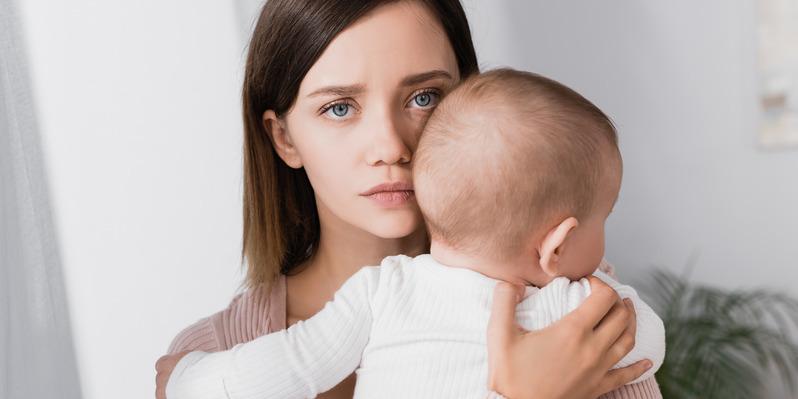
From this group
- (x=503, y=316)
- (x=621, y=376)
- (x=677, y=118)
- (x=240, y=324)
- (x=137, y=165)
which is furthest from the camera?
(x=677, y=118)

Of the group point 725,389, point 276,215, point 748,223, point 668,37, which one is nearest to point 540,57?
point 668,37

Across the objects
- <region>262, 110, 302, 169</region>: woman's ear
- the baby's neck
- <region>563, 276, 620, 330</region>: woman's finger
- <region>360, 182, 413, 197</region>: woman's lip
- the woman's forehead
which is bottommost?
<region>563, 276, 620, 330</region>: woman's finger

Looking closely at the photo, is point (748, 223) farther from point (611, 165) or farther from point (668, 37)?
point (611, 165)

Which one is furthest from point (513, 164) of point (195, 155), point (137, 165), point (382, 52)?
point (195, 155)

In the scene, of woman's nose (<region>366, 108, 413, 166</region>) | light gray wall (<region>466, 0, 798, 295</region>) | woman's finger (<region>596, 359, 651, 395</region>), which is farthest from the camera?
light gray wall (<region>466, 0, 798, 295</region>)

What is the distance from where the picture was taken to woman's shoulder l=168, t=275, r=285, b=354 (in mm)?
1678

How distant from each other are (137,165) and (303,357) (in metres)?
0.84

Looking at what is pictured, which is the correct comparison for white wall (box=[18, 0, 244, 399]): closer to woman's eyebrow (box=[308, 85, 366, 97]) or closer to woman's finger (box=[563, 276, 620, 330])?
woman's eyebrow (box=[308, 85, 366, 97])

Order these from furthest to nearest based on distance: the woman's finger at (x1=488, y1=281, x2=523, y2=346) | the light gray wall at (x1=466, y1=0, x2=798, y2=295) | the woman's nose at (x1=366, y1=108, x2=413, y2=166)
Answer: the light gray wall at (x1=466, y1=0, x2=798, y2=295) → the woman's nose at (x1=366, y1=108, x2=413, y2=166) → the woman's finger at (x1=488, y1=281, x2=523, y2=346)

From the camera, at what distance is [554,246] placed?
1.21 m

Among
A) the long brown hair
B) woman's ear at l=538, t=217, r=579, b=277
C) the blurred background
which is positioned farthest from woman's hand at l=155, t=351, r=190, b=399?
woman's ear at l=538, t=217, r=579, b=277

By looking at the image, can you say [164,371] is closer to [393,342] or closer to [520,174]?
[393,342]

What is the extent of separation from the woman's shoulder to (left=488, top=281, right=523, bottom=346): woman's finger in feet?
2.04

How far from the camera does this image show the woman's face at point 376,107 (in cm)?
142
